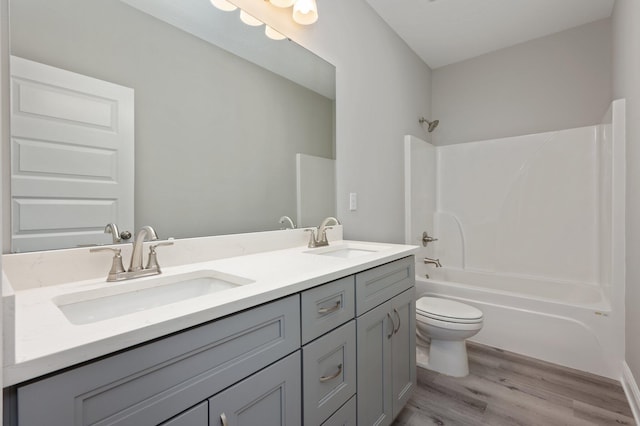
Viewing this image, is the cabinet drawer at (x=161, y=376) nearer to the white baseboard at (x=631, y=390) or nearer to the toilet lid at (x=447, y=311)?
the toilet lid at (x=447, y=311)

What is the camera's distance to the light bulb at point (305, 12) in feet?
5.29

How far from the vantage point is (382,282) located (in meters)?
1.36

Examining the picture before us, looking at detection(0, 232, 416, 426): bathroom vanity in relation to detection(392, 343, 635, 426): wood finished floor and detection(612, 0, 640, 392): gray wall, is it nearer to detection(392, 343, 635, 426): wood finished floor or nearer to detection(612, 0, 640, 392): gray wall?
detection(392, 343, 635, 426): wood finished floor

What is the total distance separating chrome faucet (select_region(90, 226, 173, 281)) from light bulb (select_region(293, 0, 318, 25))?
4.43 feet

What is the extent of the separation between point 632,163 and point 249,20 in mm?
2210

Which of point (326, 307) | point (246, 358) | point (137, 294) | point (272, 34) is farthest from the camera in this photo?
point (272, 34)

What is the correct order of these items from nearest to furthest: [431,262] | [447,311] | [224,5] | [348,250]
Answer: [224,5], [348,250], [447,311], [431,262]

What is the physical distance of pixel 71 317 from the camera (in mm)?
814

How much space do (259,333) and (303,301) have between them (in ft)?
0.59

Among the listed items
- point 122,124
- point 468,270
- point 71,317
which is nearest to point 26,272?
point 71,317

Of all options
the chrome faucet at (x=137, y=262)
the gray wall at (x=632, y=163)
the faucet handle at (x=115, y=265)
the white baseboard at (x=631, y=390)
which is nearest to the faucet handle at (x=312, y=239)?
the chrome faucet at (x=137, y=262)

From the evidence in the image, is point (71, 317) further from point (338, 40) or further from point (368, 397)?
point (338, 40)

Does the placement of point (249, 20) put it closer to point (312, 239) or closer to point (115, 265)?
point (312, 239)

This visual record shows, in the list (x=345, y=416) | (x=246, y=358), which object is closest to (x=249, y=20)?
(x=246, y=358)
